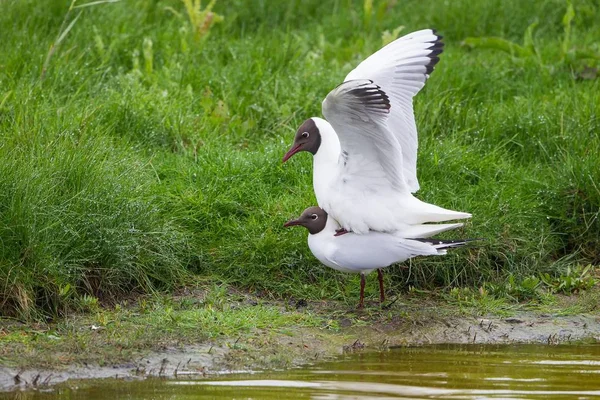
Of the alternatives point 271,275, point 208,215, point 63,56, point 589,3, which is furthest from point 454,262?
point 589,3

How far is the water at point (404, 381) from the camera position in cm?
464

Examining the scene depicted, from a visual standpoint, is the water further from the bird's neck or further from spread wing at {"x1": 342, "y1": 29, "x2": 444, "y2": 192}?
spread wing at {"x1": 342, "y1": 29, "x2": 444, "y2": 192}

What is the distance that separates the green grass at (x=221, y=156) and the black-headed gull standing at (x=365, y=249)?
371 millimetres

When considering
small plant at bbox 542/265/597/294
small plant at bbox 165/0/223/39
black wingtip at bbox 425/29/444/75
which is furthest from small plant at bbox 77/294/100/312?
small plant at bbox 165/0/223/39

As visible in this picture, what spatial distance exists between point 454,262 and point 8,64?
3.69 metres

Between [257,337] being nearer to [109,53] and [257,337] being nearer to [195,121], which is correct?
[195,121]

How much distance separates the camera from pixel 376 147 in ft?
19.4

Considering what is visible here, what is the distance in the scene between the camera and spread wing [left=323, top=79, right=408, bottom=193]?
18.2 ft

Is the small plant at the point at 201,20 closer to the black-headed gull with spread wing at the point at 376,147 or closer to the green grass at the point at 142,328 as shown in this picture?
the black-headed gull with spread wing at the point at 376,147

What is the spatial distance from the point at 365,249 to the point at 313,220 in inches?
16.0

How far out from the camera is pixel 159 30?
9.37 metres

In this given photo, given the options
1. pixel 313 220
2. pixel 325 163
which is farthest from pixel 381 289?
pixel 325 163

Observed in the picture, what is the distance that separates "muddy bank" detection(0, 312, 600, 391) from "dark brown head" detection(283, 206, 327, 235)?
551 mm

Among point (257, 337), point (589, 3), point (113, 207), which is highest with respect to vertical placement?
point (589, 3)
